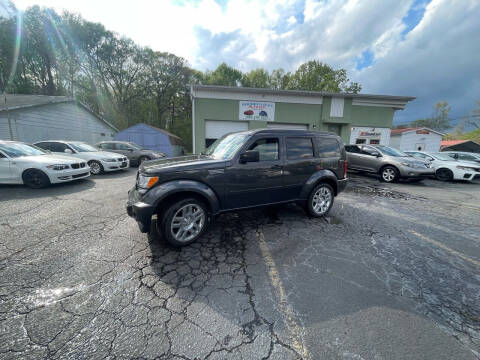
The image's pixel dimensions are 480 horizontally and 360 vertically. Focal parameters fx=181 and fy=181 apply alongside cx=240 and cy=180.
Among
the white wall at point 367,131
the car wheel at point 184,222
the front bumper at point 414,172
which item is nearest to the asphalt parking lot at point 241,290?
the car wheel at point 184,222

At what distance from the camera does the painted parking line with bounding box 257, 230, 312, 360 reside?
147 centimetres

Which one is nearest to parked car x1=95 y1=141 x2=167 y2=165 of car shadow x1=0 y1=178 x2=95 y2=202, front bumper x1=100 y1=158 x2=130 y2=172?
front bumper x1=100 y1=158 x2=130 y2=172

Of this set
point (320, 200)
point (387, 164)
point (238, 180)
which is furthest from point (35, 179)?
point (387, 164)

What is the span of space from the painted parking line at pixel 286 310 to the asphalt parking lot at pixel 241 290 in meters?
0.01

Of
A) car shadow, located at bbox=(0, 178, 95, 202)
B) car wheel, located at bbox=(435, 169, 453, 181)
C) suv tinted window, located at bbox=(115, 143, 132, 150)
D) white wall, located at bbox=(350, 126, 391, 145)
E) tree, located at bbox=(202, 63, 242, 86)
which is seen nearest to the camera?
car shadow, located at bbox=(0, 178, 95, 202)

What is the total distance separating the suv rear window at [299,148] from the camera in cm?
355

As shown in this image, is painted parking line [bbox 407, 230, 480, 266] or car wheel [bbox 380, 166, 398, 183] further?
car wheel [bbox 380, 166, 398, 183]

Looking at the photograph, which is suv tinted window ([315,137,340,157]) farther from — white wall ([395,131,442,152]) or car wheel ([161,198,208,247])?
white wall ([395,131,442,152])

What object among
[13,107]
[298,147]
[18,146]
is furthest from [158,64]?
[298,147]

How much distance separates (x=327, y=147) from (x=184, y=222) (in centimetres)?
335

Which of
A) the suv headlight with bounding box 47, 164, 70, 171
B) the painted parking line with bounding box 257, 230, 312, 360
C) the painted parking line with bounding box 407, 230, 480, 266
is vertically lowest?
the painted parking line with bounding box 257, 230, 312, 360

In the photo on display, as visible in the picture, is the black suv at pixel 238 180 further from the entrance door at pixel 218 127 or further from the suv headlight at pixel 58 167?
the entrance door at pixel 218 127

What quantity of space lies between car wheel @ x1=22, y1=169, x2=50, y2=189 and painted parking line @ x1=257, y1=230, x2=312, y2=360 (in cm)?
695

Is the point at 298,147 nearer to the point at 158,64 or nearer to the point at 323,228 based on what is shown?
the point at 323,228
